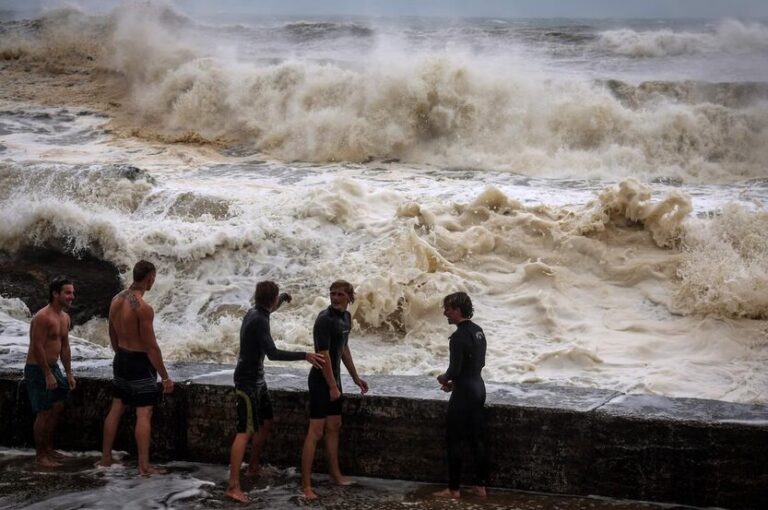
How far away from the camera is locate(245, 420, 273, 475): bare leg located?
5.79m

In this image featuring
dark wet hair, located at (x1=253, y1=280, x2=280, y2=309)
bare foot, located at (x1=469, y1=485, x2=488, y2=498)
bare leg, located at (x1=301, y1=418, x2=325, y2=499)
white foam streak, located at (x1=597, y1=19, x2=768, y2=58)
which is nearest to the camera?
bare foot, located at (x1=469, y1=485, x2=488, y2=498)

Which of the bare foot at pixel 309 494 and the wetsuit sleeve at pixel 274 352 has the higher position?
the wetsuit sleeve at pixel 274 352

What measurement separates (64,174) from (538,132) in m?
8.93

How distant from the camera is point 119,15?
25.8 meters

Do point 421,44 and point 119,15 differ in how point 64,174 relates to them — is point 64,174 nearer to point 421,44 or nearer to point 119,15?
point 119,15

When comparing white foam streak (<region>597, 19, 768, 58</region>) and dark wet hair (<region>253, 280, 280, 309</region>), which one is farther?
white foam streak (<region>597, 19, 768, 58</region>)

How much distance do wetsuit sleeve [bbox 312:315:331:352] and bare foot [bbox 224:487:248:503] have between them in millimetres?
949

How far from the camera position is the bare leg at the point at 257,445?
19.0 ft

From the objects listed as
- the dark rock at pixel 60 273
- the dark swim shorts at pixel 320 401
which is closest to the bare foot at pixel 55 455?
the dark swim shorts at pixel 320 401

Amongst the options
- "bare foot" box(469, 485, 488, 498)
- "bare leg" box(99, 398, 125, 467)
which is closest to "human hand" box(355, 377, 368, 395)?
Result: "bare foot" box(469, 485, 488, 498)

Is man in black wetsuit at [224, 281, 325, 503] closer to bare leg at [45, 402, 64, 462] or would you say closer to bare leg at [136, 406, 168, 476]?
bare leg at [136, 406, 168, 476]

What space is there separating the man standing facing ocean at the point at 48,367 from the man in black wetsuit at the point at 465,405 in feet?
8.52

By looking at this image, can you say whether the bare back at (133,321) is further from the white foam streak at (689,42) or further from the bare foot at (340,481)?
the white foam streak at (689,42)

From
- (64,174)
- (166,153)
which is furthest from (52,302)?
(166,153)
